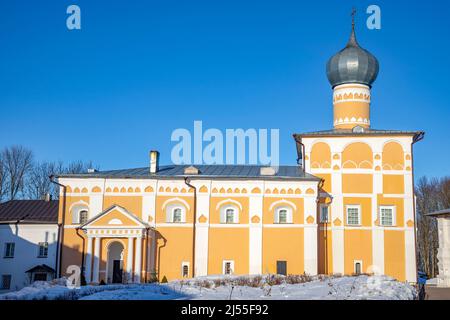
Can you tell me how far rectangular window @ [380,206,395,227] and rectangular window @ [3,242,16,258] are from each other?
19.3 metres

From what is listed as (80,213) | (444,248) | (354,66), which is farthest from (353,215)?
(80,213)

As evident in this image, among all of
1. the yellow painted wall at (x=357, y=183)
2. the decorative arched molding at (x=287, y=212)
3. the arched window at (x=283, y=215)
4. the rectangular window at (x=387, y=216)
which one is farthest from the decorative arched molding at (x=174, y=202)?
the rectangular window at (x=387, y=216)

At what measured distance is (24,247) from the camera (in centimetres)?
2984

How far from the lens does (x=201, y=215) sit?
27.8 meters

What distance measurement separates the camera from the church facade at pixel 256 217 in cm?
2686

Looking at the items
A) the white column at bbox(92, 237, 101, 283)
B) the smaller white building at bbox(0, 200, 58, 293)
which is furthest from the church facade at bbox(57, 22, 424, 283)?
the smaller white building at bbox(0, 200, 58, 293)

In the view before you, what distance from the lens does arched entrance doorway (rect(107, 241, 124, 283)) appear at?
26.8 meters

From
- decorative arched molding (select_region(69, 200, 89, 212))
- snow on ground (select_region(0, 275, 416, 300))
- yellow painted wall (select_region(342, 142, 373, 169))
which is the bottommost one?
snow on ground (select_region(0, 275, 416, 300))

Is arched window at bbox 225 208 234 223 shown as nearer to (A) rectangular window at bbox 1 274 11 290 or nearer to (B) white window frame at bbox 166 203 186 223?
(B) white window frame at bbox 166 203 186 223

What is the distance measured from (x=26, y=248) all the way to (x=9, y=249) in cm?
101

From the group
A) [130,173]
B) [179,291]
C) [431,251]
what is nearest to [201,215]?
[130,173]

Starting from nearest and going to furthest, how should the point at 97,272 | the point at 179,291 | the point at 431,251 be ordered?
the point at 179,291, the point at 97,272, the point at 431,251
